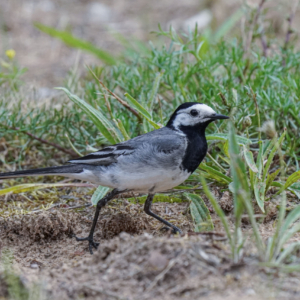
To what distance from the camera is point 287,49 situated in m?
5.58

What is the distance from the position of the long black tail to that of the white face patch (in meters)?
0.89

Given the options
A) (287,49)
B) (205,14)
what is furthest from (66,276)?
(205,14)

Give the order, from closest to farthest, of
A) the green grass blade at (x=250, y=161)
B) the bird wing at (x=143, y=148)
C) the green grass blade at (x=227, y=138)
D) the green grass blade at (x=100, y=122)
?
the green grass blade at (x=250, y=161)
the bird wing at (x=143, y=148)
the green grass blade at (x=227, y=138)
the green grass blade at (x=100, y=122)

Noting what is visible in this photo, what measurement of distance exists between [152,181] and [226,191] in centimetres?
76

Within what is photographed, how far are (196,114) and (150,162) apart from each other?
1.85 feet

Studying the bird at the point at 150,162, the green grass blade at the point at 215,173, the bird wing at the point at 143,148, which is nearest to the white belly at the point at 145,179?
the bird at the point at 150,162

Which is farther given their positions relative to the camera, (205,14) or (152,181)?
(205,14)

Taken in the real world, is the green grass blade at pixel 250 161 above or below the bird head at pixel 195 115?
below

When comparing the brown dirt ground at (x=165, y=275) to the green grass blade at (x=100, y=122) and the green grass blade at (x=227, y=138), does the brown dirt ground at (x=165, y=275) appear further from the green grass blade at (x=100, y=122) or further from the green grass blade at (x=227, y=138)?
the green grass blade at (x=100, y=122)

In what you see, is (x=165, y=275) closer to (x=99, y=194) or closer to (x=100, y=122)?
(x=99, y=194)

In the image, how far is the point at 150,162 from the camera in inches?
143

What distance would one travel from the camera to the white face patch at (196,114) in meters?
3.87

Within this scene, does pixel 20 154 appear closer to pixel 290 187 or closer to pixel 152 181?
pixel 152 181

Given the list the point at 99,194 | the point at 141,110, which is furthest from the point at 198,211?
the point at 141,110
